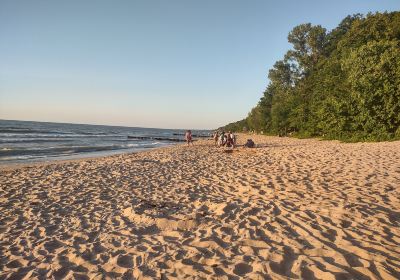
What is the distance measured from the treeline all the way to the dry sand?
53.1 feet

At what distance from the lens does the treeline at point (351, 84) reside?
78.8 feet

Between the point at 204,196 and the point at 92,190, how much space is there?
3.92m

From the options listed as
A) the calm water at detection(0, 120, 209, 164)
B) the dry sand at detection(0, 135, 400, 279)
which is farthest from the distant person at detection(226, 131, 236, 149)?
the dry sand at detection(0, 135, 400, 279)

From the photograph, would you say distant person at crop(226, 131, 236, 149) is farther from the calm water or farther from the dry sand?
the dry sand

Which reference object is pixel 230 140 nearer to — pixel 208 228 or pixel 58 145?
pixel 208 228

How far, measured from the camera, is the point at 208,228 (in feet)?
19.2

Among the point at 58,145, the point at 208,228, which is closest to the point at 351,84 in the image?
the point at 208,228

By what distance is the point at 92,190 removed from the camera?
31.7 ft

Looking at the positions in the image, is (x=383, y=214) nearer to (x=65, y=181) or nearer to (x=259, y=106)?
(x=65, y=181)

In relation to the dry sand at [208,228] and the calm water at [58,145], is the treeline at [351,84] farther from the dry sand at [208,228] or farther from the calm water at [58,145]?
the calm water at [58,145]

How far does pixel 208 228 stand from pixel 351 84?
89.1ft

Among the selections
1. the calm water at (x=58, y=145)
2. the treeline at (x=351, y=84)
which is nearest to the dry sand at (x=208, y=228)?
the calm water at (x=58, y=145)

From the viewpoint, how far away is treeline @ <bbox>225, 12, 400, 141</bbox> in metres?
24.0

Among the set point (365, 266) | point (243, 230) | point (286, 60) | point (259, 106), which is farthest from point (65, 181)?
point (259, 106)
